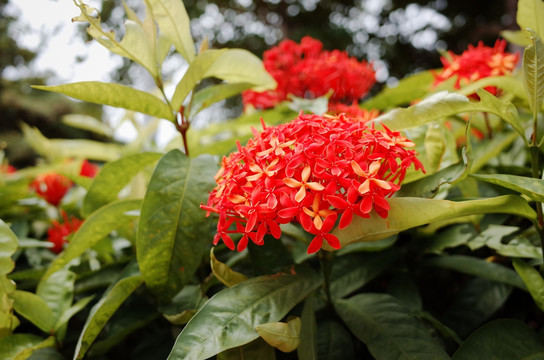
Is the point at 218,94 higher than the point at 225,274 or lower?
higher

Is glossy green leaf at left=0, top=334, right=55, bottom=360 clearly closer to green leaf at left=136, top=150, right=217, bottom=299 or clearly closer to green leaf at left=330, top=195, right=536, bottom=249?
green leaf at left=136, top=150, right=217, bottom=299

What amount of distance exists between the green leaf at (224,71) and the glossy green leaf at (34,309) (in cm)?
56

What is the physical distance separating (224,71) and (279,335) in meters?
0.70

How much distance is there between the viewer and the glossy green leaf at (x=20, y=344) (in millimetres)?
820

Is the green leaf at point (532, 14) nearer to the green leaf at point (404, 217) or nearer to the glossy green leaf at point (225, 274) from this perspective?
the green leaf at point (404, 217)

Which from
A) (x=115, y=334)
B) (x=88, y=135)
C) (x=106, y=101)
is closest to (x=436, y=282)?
(x=115, y=334)

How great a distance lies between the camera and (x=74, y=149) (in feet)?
6.03

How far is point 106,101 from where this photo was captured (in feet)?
3.03

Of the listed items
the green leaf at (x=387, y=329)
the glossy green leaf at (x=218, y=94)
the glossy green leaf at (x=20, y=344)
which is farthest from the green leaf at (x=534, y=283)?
the glossy green leaf at (x=20, y=344)

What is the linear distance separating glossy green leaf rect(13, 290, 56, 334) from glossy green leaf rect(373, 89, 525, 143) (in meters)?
0.87

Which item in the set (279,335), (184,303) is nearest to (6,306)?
(184,303)

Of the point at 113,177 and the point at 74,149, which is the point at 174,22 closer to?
the point at 113,177

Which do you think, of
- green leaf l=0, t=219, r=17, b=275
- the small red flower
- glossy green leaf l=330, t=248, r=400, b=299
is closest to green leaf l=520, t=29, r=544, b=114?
glossy green leaf l=330, t=248, r=400, b=299

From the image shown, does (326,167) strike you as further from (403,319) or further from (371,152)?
(403,319)
